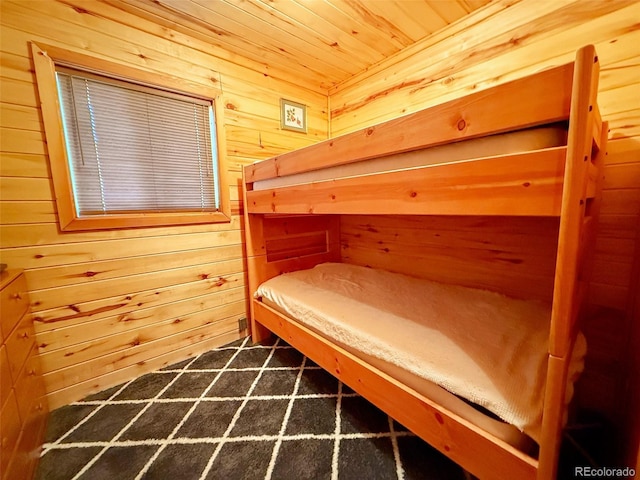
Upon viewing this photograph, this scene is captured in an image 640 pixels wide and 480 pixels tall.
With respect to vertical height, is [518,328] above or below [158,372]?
above

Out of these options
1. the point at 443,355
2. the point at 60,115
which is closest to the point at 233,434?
the point at 443,355

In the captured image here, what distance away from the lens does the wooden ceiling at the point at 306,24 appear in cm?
146

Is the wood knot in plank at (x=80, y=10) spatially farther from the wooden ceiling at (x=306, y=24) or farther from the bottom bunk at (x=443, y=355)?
the bottom bunk at (x=443, y=355)

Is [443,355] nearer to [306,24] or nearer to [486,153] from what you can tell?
[486,153]

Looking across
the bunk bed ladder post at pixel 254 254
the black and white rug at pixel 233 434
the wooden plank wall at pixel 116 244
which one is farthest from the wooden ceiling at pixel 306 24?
the black and white rug at pixel 233 434

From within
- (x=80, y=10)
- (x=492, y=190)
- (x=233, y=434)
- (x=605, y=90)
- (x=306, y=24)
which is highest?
(x=306, y=24)

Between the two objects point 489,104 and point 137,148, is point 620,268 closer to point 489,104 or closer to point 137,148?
point 489,104

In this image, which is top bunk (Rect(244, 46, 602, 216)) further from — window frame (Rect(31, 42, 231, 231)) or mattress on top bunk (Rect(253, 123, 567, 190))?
window frame (Rect(31, 42, 231, 231))

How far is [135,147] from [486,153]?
1.88 metres

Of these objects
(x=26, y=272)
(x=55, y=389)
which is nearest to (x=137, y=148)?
(x=26, y=272)

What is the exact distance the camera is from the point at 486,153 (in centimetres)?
71

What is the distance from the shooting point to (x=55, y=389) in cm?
138

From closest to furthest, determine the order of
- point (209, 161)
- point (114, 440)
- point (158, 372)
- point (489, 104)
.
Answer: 1. point (489, 104)
2. point (114, 440)
3. point (158, 372)
4. point (209, 161)

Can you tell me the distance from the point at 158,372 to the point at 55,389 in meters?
0.49
